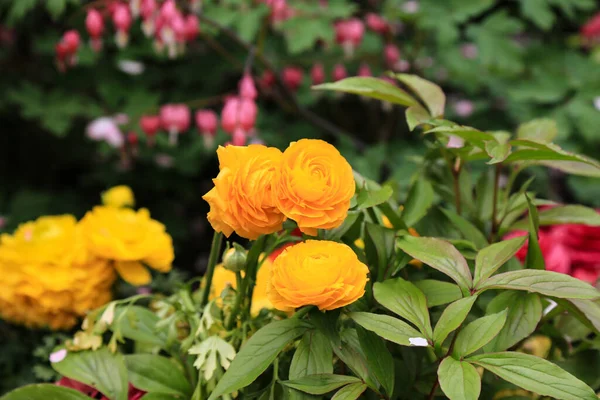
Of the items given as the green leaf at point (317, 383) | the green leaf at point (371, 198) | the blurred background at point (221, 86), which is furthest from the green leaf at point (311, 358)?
the blurred background at point (221, 86)

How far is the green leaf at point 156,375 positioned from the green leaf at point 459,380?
0.24 meters

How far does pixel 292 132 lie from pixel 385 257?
41.6 inches

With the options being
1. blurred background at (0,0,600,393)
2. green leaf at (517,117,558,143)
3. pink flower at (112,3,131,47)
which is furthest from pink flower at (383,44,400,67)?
green leaf at (517,117,558,143)

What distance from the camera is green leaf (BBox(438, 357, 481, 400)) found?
0.39 m

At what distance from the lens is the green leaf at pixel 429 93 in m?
0.60

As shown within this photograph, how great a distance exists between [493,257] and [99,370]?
1.17 feet

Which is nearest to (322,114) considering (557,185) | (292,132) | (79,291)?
(292,132)

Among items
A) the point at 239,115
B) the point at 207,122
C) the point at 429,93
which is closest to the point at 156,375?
the point at 429,93

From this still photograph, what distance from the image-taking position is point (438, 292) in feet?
1.61

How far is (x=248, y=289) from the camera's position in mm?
524

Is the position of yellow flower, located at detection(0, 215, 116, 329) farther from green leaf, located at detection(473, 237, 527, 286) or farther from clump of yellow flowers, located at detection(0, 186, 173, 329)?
green leaf, located at detection(473, 237, 527, 286)

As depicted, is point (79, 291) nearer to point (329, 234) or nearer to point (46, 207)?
point (329, 234)

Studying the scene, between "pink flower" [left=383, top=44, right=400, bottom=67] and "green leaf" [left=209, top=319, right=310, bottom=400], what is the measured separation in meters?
1.11

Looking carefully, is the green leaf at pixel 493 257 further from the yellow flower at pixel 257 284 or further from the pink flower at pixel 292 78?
the pink flower at pixel 292 78
